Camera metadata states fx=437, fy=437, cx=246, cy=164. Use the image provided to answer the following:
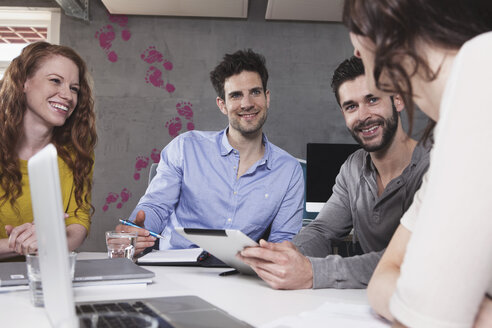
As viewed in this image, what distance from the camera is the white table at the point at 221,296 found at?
80 cm

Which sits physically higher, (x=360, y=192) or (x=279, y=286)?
(x=360, y=192)

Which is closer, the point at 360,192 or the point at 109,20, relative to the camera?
the point at 360,192

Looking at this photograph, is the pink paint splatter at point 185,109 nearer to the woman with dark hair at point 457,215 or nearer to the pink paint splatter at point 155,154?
the pink paint splatter at point 155,154

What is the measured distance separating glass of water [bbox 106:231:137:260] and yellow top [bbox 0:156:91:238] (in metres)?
0.56

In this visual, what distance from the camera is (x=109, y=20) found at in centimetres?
405

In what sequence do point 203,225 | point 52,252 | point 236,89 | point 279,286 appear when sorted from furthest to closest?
point 236,89 → point 203,225 → point 279,286 → point 52,252

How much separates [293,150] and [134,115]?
4.97 feet

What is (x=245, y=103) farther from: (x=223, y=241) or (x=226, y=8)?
(x=226, y=8)

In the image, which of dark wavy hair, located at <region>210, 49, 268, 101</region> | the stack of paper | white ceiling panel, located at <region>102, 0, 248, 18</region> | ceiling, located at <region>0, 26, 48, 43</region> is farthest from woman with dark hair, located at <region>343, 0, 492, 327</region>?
ceiling, located at <region>0, 26, 48, 43</region>

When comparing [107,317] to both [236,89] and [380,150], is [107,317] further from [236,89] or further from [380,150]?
[236,89]

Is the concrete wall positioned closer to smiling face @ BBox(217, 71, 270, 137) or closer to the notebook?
smiling face @ BBox(217, 71, 270, 137)

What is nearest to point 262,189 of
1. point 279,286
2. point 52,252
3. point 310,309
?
point 279,286

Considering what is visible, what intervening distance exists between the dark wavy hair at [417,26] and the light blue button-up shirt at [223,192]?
62.4 inches

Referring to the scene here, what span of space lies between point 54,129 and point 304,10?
256 centimetres
